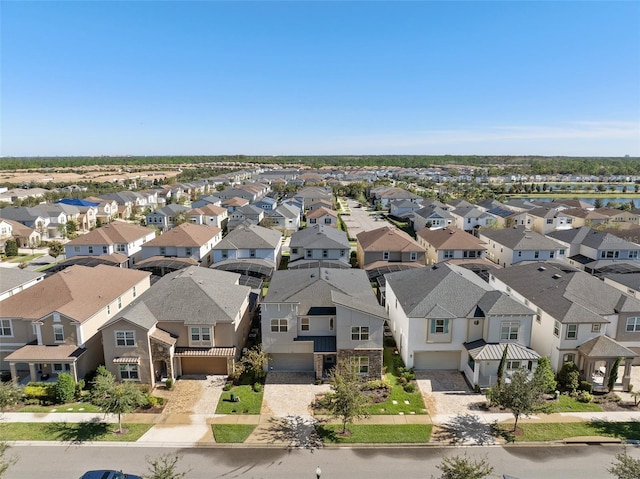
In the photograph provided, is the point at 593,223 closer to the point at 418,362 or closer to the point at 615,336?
the point at 615,336

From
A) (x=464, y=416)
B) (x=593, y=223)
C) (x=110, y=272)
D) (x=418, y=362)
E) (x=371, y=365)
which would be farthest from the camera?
(x=593, y=223)

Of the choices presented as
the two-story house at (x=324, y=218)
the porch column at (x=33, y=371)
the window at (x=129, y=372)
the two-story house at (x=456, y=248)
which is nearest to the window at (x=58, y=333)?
the porch column at (x=33, y=371)

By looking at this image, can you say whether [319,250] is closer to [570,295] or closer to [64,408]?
[570,295]

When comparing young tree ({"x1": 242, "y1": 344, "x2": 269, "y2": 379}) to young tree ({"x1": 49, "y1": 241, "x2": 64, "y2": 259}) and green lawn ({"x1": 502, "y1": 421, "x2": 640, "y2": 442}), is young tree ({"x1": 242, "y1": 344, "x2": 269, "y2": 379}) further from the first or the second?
young tree ({"x1": 49, "y1": 241, "x2": 64, "y2": 259})

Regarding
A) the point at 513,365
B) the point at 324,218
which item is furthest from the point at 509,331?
the point at 324,218

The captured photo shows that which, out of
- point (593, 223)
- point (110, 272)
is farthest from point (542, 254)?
point (110, 272)

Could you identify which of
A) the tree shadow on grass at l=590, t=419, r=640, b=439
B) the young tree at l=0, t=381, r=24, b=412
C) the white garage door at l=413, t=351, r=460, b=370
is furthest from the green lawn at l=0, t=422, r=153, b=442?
the tree shadow on grass at l=590, t=419, r=640, b=439

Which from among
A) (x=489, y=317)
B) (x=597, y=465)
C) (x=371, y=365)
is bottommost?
(x=597, y=465)
